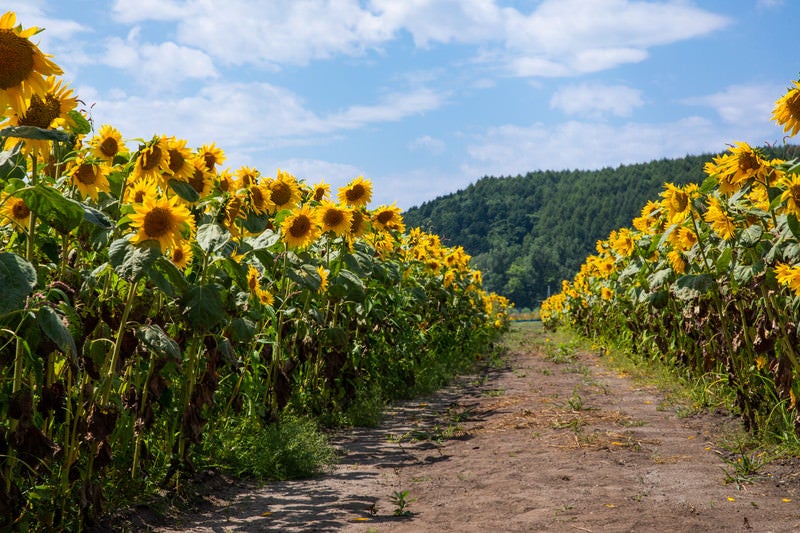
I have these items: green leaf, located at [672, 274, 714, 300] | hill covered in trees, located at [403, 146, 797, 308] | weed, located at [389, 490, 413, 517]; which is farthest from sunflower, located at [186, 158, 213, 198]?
hill covered in trees, located at [403, 146, 797, 308]

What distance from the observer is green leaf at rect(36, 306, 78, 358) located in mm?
2348

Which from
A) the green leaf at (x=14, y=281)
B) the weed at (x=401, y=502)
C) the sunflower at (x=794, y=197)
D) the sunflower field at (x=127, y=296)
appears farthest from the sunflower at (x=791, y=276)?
the green leaf at (x=14, y=281)

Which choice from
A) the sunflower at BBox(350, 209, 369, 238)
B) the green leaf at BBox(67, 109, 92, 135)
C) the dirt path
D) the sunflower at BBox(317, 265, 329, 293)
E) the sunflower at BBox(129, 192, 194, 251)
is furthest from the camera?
the sunflower at BBox(350, 209, 369, 238)

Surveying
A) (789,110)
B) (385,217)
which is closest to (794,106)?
(789,110)

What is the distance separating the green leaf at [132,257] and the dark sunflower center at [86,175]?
2.19 feet

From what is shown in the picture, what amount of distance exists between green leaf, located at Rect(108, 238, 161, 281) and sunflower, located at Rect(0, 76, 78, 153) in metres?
0.45

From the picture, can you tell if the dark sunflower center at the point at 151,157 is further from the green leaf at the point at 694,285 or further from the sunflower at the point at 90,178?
A: the green leaf at the point at 694,285

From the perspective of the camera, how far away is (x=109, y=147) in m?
3.66

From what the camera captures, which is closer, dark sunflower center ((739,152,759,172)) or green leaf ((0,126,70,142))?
green leaf ((0,126,70,142))

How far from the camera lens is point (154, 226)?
298cm

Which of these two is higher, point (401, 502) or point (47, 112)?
point (47, 112)

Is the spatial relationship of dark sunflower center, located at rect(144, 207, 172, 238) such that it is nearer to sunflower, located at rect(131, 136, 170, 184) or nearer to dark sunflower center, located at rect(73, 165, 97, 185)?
sunflower, located at rect(131, 136, 170, 184)

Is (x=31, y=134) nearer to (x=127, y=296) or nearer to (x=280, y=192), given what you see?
(x=127, y=296)

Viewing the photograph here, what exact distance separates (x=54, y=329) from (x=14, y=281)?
29 cm
